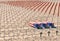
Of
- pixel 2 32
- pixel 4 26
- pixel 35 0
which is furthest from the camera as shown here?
pixel 35 0

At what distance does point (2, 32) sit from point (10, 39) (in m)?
2.22

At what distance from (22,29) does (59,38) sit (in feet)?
12.9

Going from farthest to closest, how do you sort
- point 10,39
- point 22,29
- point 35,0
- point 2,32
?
point 35,0
point 22,29
point 2,32
point 10,39

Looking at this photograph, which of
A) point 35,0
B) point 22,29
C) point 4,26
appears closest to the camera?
point 22,29

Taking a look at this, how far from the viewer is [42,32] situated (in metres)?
15.9

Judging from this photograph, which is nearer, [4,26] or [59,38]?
[59,38]

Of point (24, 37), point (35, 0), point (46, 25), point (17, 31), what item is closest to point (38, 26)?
point (46, 25)

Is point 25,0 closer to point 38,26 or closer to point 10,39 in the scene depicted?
point 38,26

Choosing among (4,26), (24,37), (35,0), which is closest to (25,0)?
(35,0)

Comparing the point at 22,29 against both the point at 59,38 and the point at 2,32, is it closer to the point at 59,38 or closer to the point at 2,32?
the point at 2,32

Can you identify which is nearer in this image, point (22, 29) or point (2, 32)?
point (2, 32)

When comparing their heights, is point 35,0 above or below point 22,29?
above

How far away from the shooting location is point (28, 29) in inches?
671

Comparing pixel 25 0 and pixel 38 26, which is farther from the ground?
pixel 25 0
